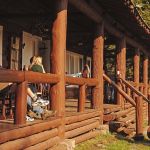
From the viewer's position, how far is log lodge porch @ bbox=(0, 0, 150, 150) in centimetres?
805

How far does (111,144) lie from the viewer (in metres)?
11.7

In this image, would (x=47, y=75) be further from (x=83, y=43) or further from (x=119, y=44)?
(x=83, y=43)

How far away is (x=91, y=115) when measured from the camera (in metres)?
12.5

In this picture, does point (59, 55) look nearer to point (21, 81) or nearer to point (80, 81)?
point (80, 81)

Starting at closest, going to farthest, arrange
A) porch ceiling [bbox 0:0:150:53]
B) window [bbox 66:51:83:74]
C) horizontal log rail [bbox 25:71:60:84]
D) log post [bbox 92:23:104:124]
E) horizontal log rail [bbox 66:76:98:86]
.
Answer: horizontal log rail [bbox 25:71:60:84] → horizontal log rail [bbox 66:76:98:86] → porch ceiling [bbox 0:0:150:53] → log post [bbox 92:23:104:124] → window [bbox 66:51:83:74]

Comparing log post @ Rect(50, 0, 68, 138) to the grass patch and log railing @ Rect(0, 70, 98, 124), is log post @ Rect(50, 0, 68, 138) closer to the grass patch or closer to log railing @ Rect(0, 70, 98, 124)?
log railing @ Rect(0, 70, 98, 124)

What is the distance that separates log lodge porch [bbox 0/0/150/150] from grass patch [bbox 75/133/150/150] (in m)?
0.23

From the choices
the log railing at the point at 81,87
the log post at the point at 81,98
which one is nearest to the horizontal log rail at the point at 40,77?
the log railing at the point at 81,87

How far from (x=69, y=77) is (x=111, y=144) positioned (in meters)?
2.29

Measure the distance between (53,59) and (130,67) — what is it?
21.1m

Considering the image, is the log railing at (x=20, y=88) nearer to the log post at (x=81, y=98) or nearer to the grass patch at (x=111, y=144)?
the grass patch at (x=111, y=144)

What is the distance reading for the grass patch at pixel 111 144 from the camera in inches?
439

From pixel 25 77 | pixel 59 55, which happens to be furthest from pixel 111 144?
pixel 25 77

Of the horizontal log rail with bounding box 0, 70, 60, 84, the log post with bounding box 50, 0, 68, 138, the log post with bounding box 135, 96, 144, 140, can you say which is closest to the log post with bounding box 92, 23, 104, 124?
the log post with bounding box 135, 96, 144, 140
